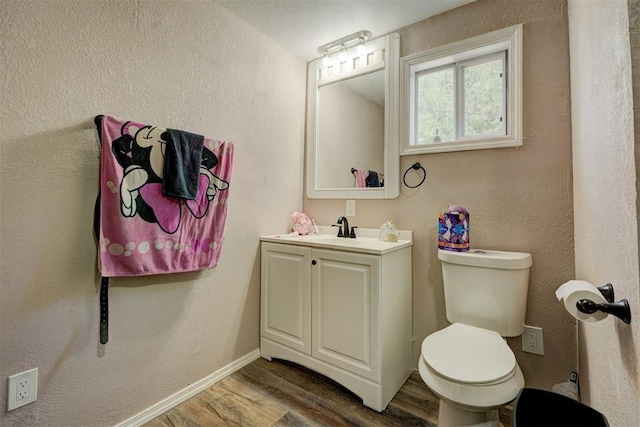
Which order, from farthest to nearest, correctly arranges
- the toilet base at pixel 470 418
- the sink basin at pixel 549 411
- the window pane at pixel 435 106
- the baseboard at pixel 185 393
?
1. the window pane at pixel 435 106
2. the baseboard at pixel 185 393
3. the toilet base at pixel 470 418
4. the sink basin at pixel 549 411

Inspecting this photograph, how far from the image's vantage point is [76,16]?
3.88ft

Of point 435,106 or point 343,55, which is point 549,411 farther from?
point 343,55

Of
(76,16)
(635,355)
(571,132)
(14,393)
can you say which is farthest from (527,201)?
(14,393)

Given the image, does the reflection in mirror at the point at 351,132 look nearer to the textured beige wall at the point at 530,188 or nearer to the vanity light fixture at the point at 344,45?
the vanity light fixture at the point at 344,45

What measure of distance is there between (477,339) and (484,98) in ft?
4.42

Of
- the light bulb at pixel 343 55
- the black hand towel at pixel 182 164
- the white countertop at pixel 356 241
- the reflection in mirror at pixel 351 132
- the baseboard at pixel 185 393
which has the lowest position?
the baseboard at pixel 185 393

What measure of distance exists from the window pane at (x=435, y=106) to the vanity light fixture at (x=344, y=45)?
45 cm

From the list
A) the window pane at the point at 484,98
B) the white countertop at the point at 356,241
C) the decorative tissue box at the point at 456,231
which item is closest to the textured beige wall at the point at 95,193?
the white countertop at the point at 356,241

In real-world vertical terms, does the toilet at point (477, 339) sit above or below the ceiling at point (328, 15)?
below

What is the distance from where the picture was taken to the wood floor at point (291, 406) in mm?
1390

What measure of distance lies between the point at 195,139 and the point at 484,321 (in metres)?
1.73

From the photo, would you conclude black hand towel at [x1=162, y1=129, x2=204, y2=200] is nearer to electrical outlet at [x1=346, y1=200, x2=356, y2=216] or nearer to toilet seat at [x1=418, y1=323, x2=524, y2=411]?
electrical outlet at [x1=346, y1=200, x2=356, y2=216]

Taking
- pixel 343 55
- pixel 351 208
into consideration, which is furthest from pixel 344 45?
pixel 351 208

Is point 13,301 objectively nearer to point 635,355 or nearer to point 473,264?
point 635,355
